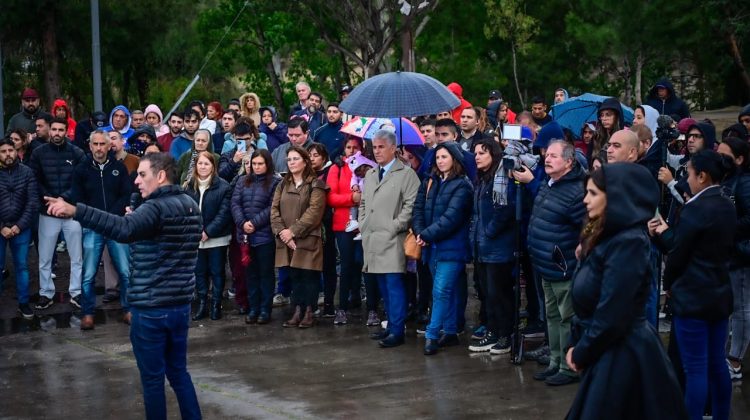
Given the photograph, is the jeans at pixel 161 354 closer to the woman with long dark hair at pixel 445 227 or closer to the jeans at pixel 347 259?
the woman with long dark hair at pixel 445 227

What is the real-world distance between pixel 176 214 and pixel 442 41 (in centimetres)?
2294

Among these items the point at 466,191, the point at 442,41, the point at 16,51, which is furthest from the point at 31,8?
the point at 466,191

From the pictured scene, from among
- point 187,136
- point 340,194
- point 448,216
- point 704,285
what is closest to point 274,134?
point 187,136

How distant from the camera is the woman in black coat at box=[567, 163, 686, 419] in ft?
18.4

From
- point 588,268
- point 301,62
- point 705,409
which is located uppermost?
point 301,62

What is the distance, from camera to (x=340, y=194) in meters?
11.7

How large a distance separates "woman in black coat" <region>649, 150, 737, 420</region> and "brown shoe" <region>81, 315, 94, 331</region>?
21.4ft

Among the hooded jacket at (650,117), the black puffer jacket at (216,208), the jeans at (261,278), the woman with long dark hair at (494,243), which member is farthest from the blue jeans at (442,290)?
the hooded jacket at (650,117)

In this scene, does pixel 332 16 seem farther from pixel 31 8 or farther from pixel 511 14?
pixel 31 8

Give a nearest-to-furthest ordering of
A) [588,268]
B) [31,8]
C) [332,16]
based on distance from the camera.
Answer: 1. [588,268]
2. [31,8]
3. [332,16]

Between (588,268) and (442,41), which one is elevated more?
(442,41)

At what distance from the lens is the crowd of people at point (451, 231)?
226 inches

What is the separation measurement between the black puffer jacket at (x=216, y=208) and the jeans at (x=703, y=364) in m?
5.83

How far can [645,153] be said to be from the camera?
10.6 meters
